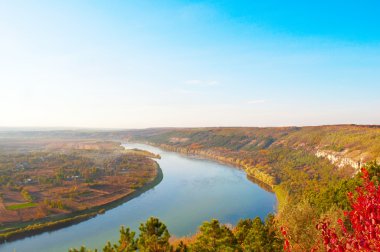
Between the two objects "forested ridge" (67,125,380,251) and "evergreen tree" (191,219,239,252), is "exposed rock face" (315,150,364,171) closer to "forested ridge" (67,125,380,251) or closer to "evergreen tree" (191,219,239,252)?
"forested ridge" (67,125,380,251)

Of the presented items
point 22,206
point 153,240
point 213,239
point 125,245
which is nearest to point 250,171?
point 22,206

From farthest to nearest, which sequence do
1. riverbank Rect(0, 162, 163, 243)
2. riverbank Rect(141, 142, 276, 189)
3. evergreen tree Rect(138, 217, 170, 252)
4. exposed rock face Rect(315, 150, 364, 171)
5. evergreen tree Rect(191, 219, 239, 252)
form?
riverbank Rect(141, 142, 276, 189) < exposed rock face Rect(315, 150, 364, 171) < riverbank Rect(0, 162, 163, 243) < evergreen tree Rect(191, 219, 239, 252) < evergreen tree Rect(138, 217, 170, 252)

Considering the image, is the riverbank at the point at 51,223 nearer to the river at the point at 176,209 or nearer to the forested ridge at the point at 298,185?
the river at the point at 176,209

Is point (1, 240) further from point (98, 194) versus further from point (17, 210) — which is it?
point (98, 194)

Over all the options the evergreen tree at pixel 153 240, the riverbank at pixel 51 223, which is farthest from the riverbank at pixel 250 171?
the evergreen tree at pixel 153 240

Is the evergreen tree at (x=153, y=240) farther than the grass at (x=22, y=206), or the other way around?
the grass at (x=22, y=206)

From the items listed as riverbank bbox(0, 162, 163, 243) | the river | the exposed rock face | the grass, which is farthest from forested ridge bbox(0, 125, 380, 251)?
the grass
